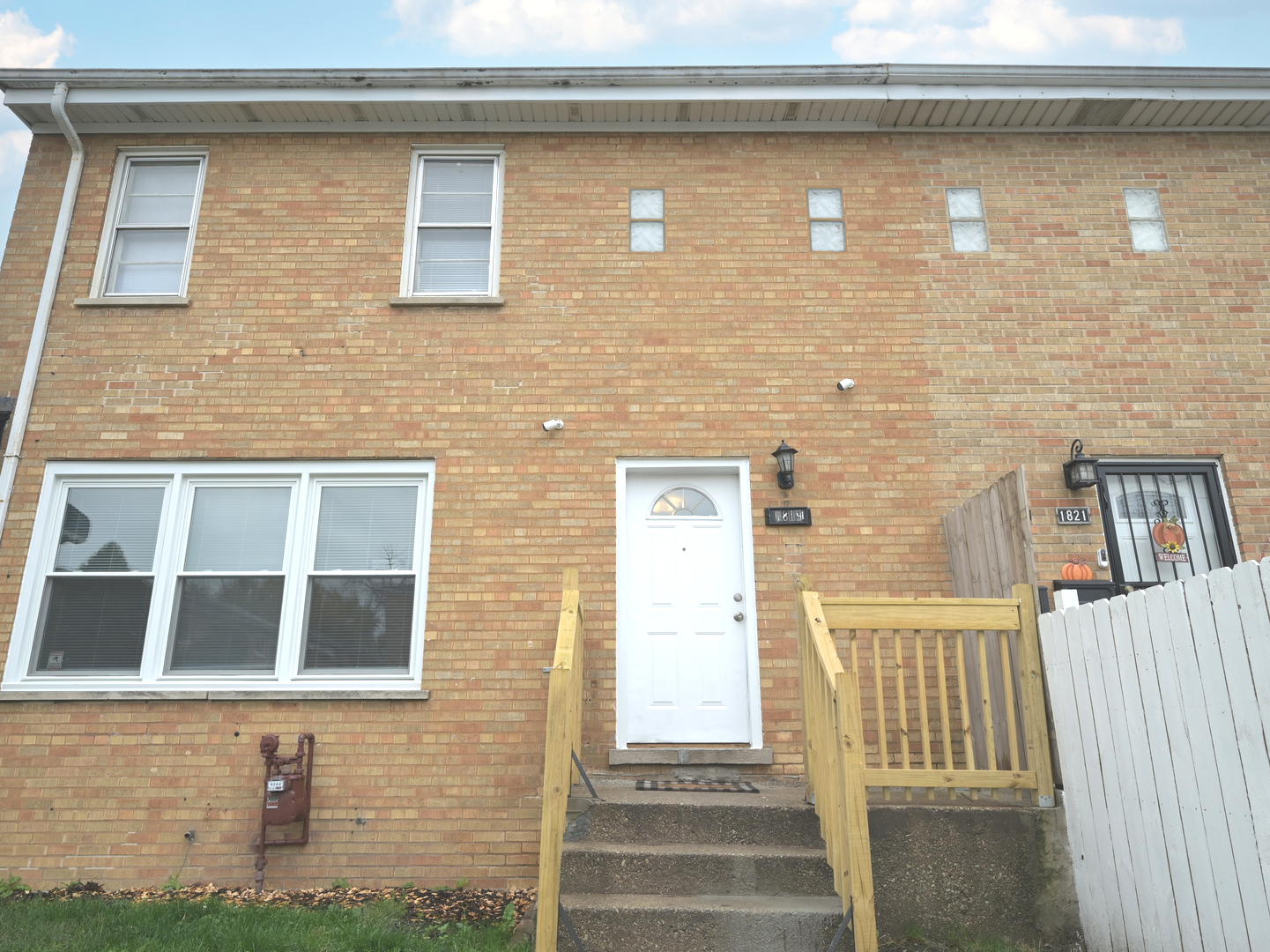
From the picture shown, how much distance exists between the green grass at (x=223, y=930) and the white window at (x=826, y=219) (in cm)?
555

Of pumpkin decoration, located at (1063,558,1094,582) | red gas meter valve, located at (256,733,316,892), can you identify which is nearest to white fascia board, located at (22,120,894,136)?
pumpkin decoration, located at (1063,558,1094,582)

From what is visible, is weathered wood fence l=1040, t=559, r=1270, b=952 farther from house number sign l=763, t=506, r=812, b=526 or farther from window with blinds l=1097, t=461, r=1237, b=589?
window with blinds l=1097, t=461, r=1237, b=589

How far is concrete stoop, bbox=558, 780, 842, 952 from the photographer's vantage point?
12.9 ft

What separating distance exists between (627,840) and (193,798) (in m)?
3.15

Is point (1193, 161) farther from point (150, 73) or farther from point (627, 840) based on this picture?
point (150, 73)

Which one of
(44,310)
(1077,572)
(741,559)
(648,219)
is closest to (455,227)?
(648,219)

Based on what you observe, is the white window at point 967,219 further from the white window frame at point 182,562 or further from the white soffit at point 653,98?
the white window frame at point 182,562

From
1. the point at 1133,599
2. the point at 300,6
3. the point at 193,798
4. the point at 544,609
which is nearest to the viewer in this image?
the point at 1133,599

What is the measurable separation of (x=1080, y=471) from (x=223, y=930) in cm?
622

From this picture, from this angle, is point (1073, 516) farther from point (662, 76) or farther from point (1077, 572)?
point (662, 76)

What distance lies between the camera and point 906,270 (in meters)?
6.94

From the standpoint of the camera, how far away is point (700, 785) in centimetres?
536

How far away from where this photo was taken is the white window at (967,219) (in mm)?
7027

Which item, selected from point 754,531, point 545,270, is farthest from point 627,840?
point 545,270
